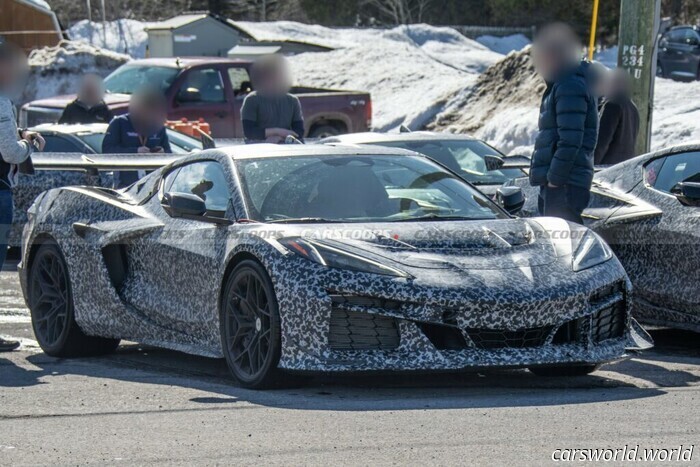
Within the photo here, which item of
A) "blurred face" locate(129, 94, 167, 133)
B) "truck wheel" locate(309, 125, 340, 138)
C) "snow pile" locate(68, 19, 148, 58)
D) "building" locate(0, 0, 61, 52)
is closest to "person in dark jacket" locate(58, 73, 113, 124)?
"blurred face" locate(129, 94, 167, 133)

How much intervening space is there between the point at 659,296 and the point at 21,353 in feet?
13.7

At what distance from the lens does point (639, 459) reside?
5.19m

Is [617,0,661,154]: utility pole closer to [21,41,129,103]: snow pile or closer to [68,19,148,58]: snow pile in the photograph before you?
[21,41,129,103]: snow pile

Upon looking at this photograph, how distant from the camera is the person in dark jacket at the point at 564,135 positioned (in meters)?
9.07

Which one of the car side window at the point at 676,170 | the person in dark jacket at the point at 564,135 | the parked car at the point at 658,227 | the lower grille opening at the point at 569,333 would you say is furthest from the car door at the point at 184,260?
the car side window at the point at 676,170

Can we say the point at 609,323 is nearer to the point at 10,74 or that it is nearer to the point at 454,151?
the point at 10,74

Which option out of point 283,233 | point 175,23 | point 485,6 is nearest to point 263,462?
point 283,233

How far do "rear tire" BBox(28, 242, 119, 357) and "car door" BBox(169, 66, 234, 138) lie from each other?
11.4 meters

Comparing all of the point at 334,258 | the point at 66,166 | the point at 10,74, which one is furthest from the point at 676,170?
the point at 66,166

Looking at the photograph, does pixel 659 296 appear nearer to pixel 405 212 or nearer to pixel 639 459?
pixel 405 212

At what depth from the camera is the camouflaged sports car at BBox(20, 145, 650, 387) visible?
6.72 metres

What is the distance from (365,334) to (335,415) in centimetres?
65

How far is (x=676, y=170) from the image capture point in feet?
30.2

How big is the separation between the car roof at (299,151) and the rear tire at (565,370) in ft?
5.49
